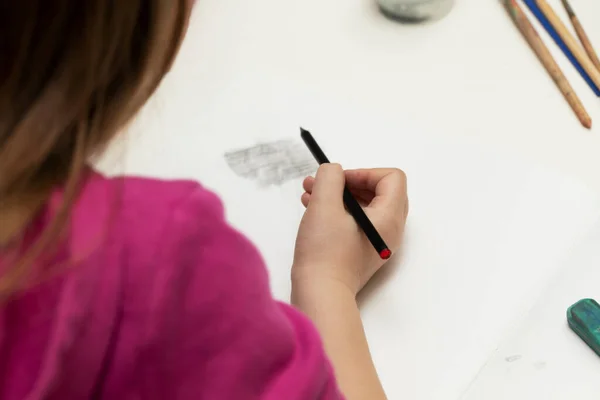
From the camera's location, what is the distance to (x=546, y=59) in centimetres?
57

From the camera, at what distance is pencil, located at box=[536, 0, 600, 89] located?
553 millimetres

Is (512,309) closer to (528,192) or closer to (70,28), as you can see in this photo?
(528,192)

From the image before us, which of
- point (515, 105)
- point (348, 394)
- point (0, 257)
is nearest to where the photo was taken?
point (0, 257)

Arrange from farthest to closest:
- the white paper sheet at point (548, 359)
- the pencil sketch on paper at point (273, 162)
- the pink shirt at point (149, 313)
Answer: the pencil sketch on paper at point (273, 162) → the white paper sheet at point (548, 359) → the pink shirt at point (149, 313)

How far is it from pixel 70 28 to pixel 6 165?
55 millimetres

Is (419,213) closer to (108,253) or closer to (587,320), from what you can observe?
(587,320)

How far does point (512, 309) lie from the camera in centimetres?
41

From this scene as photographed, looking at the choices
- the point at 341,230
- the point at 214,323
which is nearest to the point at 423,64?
the point at 341,230

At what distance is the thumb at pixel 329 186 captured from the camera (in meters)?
0.46

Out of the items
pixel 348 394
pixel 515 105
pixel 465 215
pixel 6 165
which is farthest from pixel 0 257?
pixel 515 105

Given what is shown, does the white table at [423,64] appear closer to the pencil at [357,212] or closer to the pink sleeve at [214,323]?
the pencil at [357,212]

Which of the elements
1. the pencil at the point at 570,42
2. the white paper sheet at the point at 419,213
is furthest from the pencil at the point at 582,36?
the white paper sheet at the point at 419,213

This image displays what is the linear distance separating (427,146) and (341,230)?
0.12 meters

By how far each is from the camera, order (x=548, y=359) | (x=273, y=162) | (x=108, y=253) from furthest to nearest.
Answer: (x=273, y=162) → (x=548, y=359) → (x=108, y=253)
